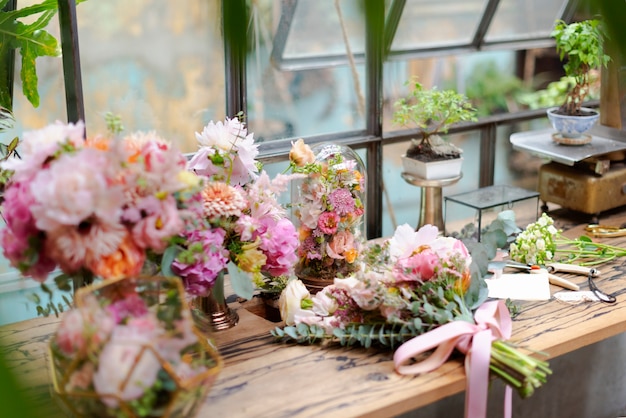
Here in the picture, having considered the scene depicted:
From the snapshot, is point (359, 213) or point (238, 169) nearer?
point (238, 169)

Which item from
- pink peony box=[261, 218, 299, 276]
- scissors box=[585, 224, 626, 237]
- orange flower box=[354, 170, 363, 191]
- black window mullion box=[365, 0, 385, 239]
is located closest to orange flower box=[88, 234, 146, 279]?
pink peony box=[261, 218, 299, 276]

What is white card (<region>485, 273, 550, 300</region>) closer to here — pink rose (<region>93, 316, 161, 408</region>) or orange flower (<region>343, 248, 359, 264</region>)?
orange flower (<region>343, 248, 359, 264</region>)

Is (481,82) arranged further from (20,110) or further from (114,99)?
(20,110)

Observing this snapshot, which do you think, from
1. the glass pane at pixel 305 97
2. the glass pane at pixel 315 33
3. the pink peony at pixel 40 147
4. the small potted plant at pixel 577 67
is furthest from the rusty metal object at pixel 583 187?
the pink peony at pixel 40 147

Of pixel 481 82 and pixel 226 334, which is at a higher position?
pixel 481 82

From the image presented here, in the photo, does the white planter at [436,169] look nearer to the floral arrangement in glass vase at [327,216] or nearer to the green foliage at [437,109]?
the green foliage at [437,109]

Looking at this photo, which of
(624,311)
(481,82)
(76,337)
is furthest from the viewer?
(481,82)

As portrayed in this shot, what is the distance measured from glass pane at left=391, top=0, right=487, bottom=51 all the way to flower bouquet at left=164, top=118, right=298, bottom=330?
173cm

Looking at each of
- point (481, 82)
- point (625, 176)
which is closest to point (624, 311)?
point (625, 176)

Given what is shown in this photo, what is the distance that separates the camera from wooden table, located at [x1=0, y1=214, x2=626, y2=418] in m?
1.57

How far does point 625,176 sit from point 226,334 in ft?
5.61

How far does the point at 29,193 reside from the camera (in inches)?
53.2

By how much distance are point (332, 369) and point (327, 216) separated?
1.69 ft

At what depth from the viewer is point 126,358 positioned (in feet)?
4.03
